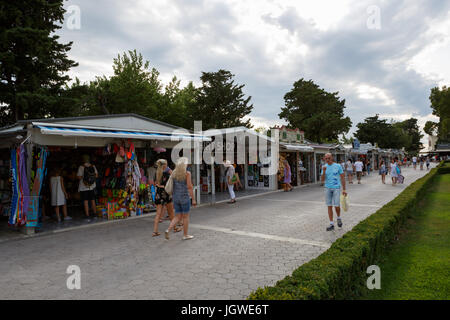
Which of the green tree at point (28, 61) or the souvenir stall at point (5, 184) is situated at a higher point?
the green tree at point (28, 61)

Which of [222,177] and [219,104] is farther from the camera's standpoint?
[219,104]

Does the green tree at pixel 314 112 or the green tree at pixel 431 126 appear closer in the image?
the green tree at pixel 431 126

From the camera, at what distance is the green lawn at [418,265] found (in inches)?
137

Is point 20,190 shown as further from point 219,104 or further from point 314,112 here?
point 314,112

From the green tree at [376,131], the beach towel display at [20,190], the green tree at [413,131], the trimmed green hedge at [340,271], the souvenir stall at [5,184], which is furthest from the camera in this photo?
the green tree at [413,131]

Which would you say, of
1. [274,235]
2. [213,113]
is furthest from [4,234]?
[213,113]

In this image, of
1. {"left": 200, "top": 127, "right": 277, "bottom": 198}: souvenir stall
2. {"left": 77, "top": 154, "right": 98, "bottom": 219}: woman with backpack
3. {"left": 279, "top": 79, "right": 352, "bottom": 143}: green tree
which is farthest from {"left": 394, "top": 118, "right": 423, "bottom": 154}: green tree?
{"left": 77, "top": 154, "right": 98, "bottom": 219}: woman with backpack

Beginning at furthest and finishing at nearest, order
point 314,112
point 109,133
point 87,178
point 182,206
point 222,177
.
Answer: point 314,112 → point 222,177 → point 87,178 → point 109,133 → point 182,206

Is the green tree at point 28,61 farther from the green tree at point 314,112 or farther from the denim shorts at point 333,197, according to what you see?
the green tree at point 314,112

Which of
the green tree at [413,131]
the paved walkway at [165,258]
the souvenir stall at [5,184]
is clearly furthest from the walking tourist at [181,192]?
the green tree at [413,131]

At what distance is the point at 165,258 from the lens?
4625mm

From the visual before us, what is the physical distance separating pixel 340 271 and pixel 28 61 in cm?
1962

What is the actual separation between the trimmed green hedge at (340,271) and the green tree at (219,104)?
3353cm

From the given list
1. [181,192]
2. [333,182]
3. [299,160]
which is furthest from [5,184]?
[299,160]
